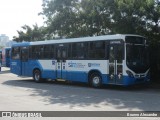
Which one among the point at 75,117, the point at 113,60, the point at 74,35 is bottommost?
the point at 75,117

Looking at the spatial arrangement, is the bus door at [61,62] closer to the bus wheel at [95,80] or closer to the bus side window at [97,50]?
the bus wheel at [95,80]

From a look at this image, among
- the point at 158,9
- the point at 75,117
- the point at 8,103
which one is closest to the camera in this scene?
the point at 75,117

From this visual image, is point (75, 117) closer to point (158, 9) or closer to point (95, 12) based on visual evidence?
point (158, 9)

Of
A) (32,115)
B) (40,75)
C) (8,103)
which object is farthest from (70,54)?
(32,115)

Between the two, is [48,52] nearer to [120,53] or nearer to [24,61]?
[24,61]

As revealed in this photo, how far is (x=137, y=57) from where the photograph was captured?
58.7ft

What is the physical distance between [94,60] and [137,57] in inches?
99.6

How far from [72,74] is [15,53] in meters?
7.03

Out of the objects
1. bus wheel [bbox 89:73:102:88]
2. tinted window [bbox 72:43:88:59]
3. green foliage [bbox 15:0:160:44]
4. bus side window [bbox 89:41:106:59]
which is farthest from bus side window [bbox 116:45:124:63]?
green foliage [bbox 15:0:160:44]

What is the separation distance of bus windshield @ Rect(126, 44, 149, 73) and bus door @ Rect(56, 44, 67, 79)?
5059 mm

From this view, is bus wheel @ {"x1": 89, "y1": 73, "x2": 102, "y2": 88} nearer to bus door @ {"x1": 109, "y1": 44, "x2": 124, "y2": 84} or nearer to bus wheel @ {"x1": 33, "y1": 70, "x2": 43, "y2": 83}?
bus door @ {"x1": 109, "y1": 44, "x2": 124, "y2": 84}

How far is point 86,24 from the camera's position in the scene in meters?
25.4

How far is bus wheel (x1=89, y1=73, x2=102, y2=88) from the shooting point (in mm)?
18750

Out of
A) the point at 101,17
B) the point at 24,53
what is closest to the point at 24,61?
the point at 24,53
